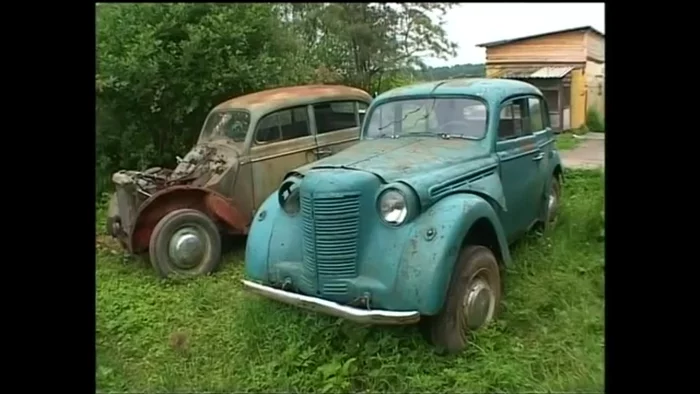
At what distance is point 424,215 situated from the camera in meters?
1.61

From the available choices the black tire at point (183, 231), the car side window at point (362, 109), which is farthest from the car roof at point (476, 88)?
the black tire at point (183, 231)

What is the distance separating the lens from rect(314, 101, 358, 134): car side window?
2.18 meters

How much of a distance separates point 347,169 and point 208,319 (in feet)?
1.95

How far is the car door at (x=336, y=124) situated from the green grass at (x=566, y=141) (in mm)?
637

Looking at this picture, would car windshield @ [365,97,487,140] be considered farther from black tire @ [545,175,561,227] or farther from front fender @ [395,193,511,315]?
front fender @ [395,193,511,315]

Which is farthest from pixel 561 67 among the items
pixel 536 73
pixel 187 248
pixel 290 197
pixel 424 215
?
pixel 187 248

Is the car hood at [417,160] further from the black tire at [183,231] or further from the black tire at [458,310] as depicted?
the black tire at [183,231]

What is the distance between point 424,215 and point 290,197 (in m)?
0.40

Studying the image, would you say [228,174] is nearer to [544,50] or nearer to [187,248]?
[187,248]

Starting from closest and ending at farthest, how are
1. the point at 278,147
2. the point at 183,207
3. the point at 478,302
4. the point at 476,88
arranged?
the point at 478,302, the point at 476,88, the point at 183,207, the point at 278,147

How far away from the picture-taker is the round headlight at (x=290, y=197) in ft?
5.78

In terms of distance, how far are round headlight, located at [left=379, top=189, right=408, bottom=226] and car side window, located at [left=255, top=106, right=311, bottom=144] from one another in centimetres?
79
